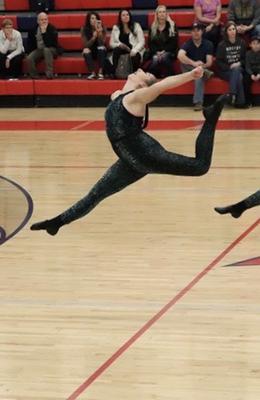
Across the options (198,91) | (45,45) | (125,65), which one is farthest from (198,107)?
(45,45)

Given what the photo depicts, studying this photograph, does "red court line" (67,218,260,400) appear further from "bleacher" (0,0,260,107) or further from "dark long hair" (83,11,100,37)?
"dark long hair" (83,11,100,37)

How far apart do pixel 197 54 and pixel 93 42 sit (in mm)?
2365

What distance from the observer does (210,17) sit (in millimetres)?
20219

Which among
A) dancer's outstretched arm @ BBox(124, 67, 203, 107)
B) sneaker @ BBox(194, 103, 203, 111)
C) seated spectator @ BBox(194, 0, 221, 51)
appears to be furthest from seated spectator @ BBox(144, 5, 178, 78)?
dancer's outstretched arm @ BBox(124, 67, 203, 107)

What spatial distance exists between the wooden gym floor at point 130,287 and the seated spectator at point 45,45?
19.5 feet

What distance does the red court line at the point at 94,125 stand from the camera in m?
17.4

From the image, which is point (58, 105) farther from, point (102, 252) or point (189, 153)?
point (102, 252)

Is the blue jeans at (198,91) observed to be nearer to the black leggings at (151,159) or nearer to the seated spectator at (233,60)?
the seated spectator at (233,60)

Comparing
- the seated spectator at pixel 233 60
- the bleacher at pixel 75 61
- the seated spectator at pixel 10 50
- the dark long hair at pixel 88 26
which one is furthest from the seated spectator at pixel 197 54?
the seated spectator at pixel 10 50

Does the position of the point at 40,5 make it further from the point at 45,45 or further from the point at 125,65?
the point at 125,65

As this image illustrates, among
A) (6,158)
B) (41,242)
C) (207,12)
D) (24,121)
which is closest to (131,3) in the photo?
(207,12)

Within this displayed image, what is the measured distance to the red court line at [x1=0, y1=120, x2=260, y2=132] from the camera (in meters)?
17.4

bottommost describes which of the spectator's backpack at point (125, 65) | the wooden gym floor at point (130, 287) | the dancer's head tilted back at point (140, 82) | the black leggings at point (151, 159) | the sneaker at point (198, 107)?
the sneaker at point (198, 107)

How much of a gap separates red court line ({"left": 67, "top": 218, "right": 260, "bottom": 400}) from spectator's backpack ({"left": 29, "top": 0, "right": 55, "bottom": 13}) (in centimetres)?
1247
